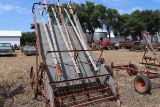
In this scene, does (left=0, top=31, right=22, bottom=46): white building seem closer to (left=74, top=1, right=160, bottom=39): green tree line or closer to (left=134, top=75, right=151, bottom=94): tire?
(left=74, top=1, right=160, bottom=39): green tree line

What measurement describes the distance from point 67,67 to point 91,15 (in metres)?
44.2

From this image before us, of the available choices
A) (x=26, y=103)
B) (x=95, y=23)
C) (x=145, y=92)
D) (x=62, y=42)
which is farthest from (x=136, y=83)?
(x=95, y=23)

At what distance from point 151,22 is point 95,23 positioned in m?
14.2

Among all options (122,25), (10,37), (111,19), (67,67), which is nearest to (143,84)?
(67,67)

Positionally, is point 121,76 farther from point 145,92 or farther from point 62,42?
point 62,42

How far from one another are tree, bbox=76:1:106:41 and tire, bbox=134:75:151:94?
1700 inches

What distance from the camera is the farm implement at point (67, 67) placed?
20.6ft

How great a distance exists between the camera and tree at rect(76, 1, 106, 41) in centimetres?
4985

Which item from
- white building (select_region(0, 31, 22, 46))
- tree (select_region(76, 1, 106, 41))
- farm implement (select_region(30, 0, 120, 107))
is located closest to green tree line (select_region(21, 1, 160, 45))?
tree (select_region(76, 1, 106, 41))

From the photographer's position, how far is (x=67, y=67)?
6.95 metres

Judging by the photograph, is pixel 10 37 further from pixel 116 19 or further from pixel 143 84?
pixel 143 84

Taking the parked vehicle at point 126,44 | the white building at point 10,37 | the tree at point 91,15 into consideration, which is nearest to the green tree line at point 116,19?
the tree at point 91,15

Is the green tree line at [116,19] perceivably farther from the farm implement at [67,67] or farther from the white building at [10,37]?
the farm implement at [67,67]

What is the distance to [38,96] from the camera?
6.77 meters
